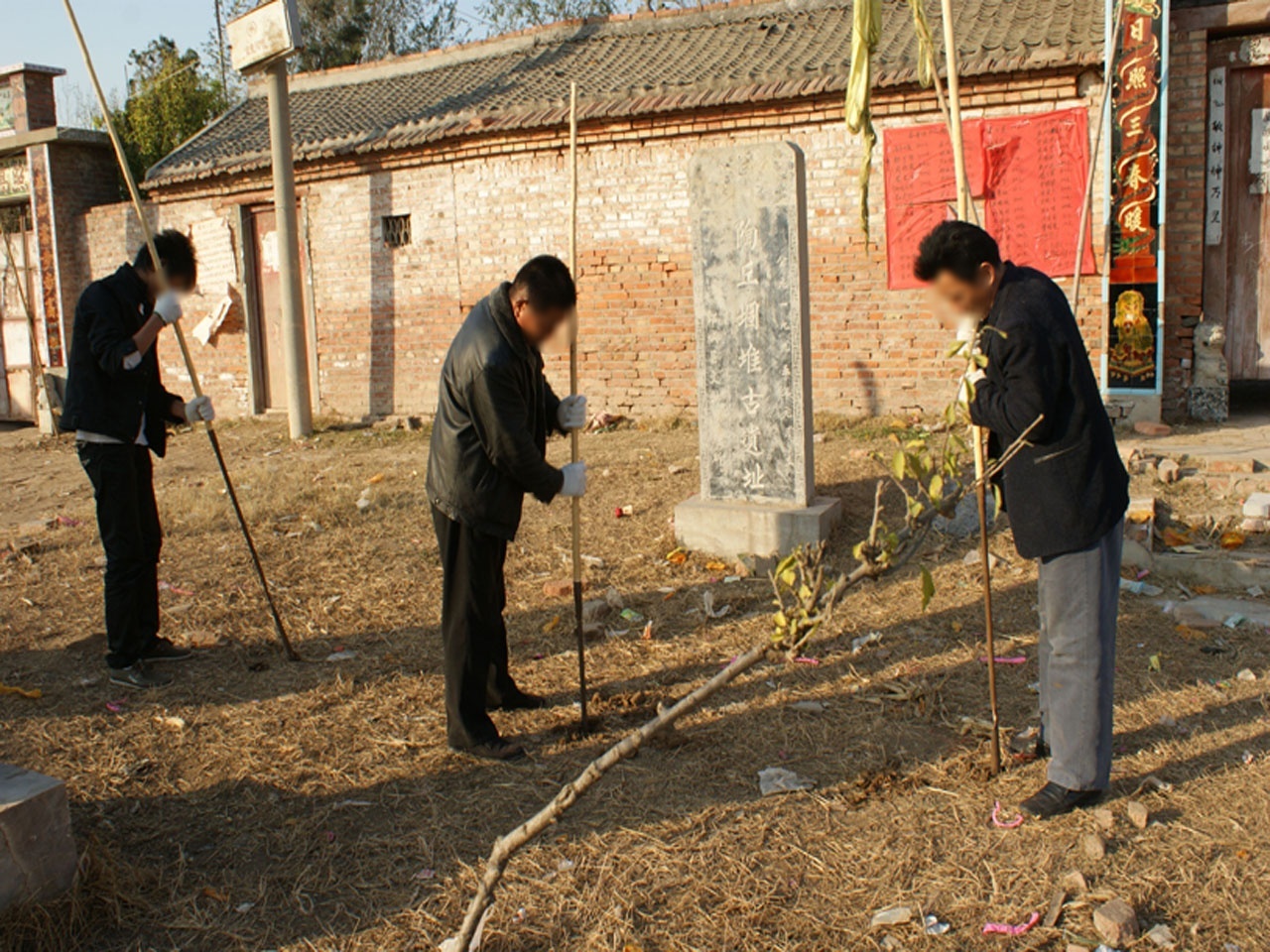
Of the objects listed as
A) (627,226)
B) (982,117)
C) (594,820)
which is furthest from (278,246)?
(594,820)

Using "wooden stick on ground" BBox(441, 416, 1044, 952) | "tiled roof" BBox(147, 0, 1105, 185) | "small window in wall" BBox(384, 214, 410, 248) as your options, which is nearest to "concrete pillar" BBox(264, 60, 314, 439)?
"tiled roof" BBox(147, 0, 1105, 185)

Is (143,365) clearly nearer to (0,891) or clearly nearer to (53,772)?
(53,772)

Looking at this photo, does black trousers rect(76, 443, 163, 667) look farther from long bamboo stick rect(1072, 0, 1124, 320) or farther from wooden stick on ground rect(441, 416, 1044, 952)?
long bamboo stick rect(1072, 0, 1124, 320)

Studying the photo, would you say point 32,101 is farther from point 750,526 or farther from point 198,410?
point 750,526

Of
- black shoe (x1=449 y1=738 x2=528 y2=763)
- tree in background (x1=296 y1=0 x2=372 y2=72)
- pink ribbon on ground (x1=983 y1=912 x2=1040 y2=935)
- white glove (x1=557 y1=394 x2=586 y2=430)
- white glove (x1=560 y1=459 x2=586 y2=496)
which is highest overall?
tree in background (x1=296 y1=0 x2=372 y2=72)

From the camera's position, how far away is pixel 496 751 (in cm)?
385

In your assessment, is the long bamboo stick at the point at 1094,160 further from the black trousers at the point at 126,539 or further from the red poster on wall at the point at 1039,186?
the black trousers at the point at 126,539

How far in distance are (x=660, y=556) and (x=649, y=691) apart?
1902mm

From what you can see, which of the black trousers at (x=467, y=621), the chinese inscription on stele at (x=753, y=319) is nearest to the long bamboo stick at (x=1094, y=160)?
the chinese inscription on stele at (x=753, y=319)

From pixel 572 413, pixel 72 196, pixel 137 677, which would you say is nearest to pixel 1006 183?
pixel 572 413

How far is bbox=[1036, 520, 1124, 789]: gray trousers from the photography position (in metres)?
3.09

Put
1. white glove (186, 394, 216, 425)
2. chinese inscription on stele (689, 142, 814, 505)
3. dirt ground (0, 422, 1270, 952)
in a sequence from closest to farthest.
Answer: dirt ground (0, 422, 1270, 952), white glove (186, 394, 216, 425), chinese inscription on stele (689, 142, 814, 505)

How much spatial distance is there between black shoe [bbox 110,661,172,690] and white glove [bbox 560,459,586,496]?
225cm

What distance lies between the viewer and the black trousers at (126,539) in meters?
4.54
